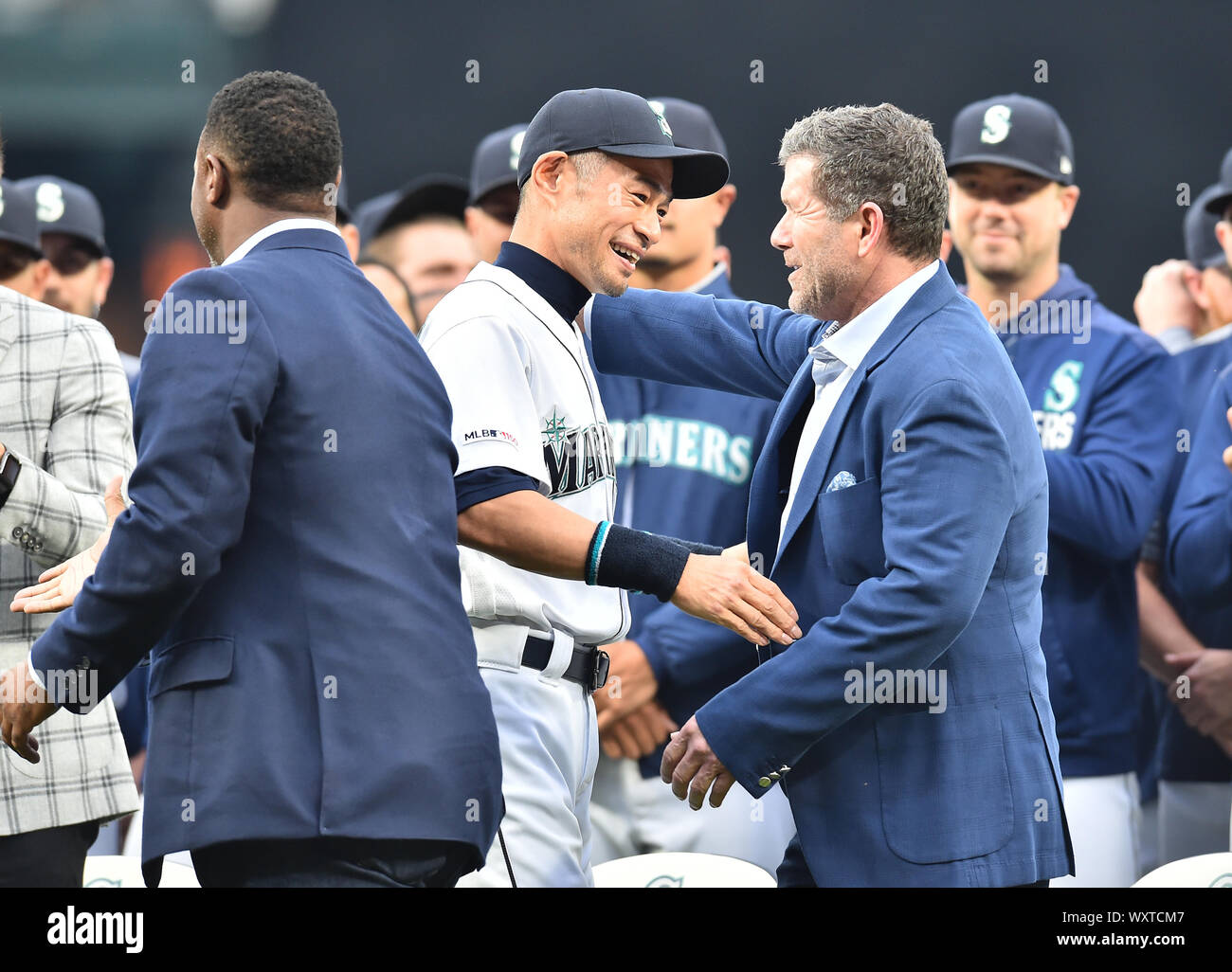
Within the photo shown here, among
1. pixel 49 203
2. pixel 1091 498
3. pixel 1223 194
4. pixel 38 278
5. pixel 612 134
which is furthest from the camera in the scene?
pixel 49 203

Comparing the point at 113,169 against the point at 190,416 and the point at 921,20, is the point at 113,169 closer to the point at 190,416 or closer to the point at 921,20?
the point at 921,20

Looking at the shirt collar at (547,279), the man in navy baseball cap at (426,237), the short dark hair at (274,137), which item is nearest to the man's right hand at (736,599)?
the shirt collar at (547,279)

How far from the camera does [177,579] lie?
78.6 inches

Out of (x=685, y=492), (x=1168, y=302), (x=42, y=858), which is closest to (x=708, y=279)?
(x=685, y=492)

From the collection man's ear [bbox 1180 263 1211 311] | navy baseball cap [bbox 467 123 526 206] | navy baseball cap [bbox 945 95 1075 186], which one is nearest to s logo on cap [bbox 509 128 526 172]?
navy baseball cap [bbox 467 123 526 206]

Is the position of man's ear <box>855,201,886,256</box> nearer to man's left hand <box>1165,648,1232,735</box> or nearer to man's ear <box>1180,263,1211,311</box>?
man's left hand <box>1165,648,1232,735</box>

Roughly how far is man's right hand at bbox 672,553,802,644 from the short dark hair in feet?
2.63

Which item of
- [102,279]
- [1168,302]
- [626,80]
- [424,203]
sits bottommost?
[1168,302]

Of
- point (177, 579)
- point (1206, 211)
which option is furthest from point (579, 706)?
point (1206, 211)

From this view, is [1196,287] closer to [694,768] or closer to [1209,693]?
[1209,693]

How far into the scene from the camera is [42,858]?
2.71 m

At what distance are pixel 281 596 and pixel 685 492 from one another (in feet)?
6.00

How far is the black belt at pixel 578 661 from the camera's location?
2.64 m
